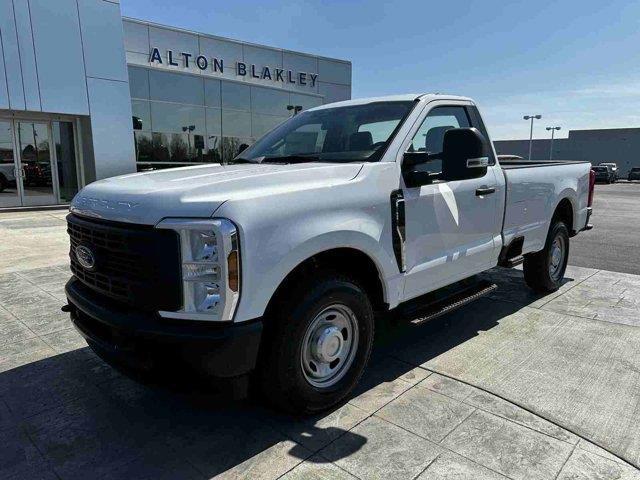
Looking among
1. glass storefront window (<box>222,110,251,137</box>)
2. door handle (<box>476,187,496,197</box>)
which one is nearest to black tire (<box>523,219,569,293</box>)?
door handle (<box>476,187,496,197</box>)

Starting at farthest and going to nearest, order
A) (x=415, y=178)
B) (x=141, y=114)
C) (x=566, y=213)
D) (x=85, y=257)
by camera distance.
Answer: (x=141, y=114) < (x=566, y=213) < (x=415, y=178) < (x=85, y=257)

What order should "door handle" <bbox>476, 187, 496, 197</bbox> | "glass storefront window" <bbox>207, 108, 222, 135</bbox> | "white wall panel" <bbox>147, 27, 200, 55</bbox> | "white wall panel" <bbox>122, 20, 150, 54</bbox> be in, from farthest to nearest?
"white wall panel" <bbox>147, 27, 200, 55</bbox> → "glass storefront window" <bbox>207, 108, 222, 135</bbox> → "white wall panel" <bbox>122, 20, 150, 54</bbox> → "door handle" <bbox>476, 187, 496, 197</bbox>

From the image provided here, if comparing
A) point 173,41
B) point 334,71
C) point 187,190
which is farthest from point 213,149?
point 187,190

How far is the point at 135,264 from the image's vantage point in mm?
2477

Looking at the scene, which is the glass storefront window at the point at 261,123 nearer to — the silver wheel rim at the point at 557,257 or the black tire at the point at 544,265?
the silver wheel rim at the point at 557,257

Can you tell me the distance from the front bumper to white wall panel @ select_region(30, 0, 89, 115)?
14.2m

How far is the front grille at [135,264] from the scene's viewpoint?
2.35 metres

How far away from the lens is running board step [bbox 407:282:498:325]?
348cm

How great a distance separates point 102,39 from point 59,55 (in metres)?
1.49

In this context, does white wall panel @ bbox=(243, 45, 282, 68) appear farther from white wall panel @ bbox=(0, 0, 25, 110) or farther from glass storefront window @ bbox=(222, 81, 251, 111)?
white wall panel @ bbox=(0, 0, 25, 110)

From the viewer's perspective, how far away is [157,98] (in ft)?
58.1

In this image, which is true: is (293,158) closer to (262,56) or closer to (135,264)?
(135,264)

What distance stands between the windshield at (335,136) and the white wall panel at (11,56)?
12589 mm

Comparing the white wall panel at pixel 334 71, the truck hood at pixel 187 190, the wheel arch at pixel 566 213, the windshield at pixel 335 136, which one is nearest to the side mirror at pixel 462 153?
the windshield at pixel 335 136
